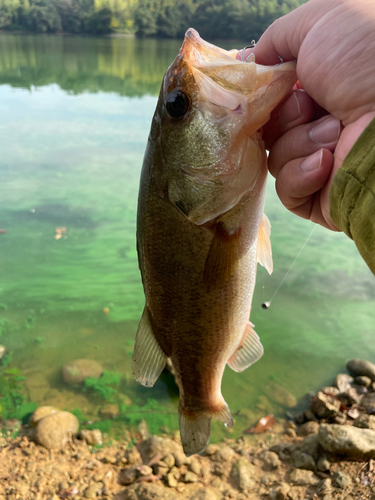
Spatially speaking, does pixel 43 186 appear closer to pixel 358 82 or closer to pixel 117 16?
pixel 358 82

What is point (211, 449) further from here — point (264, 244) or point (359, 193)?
point (359, 193)

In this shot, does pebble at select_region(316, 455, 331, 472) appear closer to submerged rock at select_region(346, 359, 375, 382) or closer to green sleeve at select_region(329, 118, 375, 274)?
submerged rock at select_region(346, 359, 375, 382)

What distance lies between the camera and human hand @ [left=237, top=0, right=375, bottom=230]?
4.09 ft

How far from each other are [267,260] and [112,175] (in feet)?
27.7

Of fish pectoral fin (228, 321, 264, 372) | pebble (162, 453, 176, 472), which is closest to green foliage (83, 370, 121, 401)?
pebble (162, 453, 176, 472)

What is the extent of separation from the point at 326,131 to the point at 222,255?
25.1 inches

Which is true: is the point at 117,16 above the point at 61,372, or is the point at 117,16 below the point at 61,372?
above

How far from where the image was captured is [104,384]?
429cm

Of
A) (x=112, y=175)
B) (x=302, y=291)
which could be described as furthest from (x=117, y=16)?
(x=302, y=291)

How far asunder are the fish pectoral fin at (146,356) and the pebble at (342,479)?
2170 millimetres

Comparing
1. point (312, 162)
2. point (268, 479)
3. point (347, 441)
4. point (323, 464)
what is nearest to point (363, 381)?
point (347, 441)

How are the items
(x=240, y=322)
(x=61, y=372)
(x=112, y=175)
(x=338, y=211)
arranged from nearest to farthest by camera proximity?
(x=338, y=211)
(x=240, y=322)
(x=61, y=372)
(x=112, y=175)

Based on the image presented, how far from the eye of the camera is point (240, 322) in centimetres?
177

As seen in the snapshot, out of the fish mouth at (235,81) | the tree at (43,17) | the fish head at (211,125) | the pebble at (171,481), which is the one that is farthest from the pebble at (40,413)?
the tree at (43,17)
